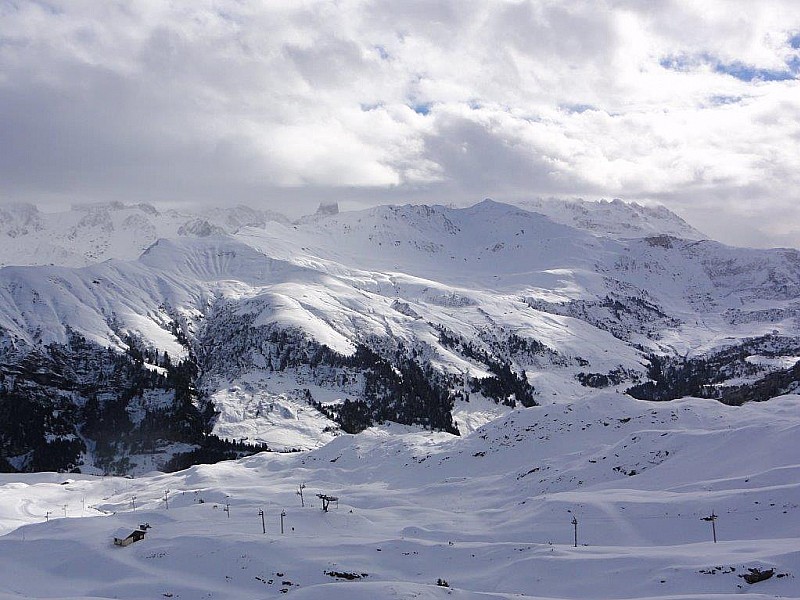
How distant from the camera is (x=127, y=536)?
60438mm

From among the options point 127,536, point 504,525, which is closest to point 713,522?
point 504,525

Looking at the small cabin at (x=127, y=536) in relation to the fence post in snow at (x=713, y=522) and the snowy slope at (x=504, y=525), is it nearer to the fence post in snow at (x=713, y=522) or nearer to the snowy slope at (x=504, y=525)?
the snowy slope at (x=504, y=525)

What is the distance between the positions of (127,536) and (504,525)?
37.6 meters

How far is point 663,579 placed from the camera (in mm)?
41969

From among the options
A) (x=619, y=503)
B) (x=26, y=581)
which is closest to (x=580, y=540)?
(x=619, y=503)

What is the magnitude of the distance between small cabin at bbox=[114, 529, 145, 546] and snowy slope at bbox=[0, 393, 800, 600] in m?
0.96

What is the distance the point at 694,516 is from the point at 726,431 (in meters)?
32.2

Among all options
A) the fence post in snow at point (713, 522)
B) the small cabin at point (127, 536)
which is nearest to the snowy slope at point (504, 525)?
the fence post in snow at point (713, 522)

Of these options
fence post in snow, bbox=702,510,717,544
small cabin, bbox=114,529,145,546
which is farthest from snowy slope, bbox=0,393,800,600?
small cabin, bbox=114,529,145,546

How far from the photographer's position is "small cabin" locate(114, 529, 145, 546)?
58.5m

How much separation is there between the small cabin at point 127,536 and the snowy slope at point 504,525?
96cm

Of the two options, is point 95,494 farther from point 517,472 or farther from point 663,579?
point 663,579

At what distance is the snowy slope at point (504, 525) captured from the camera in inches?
1777

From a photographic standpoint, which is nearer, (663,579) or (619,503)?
(663,579)
